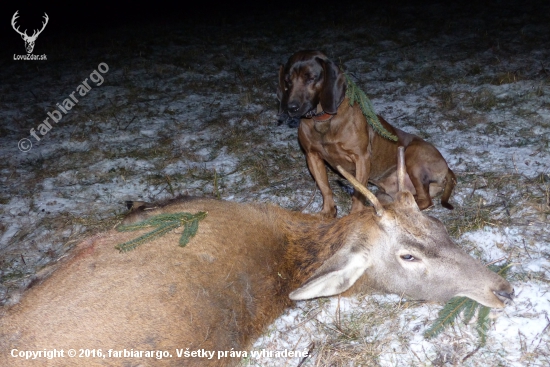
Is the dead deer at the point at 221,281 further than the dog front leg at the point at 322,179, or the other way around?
the dog front leg at the point at 322,179

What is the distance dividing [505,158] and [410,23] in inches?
251

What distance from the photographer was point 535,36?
367 inches

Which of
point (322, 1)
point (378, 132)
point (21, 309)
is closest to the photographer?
point (21, 309)

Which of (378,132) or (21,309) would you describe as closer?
(21,309)

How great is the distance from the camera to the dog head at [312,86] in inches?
192

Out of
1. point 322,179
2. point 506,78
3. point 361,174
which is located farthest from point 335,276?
point 506,78

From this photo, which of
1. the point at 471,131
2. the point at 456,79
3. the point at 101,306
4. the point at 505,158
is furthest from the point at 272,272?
the point at 456,79

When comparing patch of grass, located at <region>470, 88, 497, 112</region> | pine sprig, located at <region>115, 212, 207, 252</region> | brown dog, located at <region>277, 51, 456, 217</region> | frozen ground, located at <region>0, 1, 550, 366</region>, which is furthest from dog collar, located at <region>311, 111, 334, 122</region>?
patch of grass, located at <region>470, 88, 497, 112</region>

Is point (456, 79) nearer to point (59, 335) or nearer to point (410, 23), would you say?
point (410, 23)

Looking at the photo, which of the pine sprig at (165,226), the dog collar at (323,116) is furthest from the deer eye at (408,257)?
the dog collar at (323,116)

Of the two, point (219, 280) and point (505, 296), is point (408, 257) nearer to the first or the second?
point (505, 296)

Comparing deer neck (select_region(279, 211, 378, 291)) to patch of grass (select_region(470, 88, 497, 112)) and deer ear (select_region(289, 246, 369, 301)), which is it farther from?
patch of grass (select_region(470, 88, 497, 112))

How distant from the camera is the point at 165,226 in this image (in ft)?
11.7

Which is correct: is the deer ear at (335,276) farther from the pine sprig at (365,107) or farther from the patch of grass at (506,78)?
the patch of grass at (506,78)
